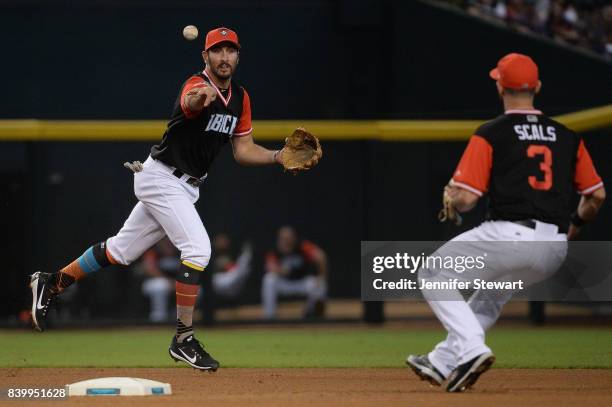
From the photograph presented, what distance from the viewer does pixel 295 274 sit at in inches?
436

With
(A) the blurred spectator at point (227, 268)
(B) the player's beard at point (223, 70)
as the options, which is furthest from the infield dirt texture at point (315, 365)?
(B) the player's beard at point (223, 70)

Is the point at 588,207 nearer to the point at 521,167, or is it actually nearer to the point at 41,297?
the point at 521,167

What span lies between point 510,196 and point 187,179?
2.09m

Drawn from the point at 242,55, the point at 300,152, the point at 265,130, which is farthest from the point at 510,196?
the point at 242,55

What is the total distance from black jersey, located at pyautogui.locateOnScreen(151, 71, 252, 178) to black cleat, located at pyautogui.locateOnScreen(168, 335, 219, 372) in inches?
39.8

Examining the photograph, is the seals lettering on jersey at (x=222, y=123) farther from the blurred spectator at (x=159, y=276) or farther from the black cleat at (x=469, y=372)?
the blurred spectator at (x=159, y=276)

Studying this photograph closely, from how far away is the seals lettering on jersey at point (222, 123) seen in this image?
6.51m

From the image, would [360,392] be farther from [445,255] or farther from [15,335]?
[15,335]

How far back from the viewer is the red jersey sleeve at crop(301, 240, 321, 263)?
36.4ft

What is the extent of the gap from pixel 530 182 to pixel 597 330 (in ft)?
16.1

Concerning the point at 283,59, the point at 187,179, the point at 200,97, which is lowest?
the point at 187,179

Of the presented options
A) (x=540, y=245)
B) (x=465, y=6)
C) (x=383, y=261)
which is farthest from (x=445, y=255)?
(x=465, y=6)

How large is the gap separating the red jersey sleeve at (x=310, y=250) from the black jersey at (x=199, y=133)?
4505 mm

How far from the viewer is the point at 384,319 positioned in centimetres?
1084
